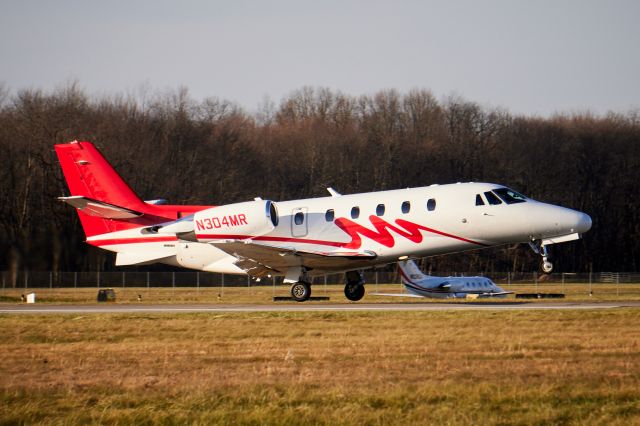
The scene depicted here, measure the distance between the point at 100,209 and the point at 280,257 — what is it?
6.10 meters

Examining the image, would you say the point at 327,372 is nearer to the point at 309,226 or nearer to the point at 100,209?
the point at 309,226

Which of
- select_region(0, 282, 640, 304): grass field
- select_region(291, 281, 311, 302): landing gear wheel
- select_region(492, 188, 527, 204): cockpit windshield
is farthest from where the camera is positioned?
select_region(0, 282, 640, 304): grass field

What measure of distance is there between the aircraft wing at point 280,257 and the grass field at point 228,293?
26.7 ft

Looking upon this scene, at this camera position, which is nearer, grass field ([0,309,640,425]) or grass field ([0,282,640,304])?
grass field ([0,309,640,425])

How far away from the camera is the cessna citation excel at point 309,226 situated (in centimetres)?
2842

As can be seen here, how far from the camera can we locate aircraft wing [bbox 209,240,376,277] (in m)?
28.9

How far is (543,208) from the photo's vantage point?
28250 millimetres

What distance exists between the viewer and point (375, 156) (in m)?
84.8

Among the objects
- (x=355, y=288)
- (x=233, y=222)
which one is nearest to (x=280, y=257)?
(x=233, y=222)

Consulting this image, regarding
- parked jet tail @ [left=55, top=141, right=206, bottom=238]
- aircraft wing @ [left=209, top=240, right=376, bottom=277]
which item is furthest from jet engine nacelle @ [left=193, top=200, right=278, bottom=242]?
parked jet tail @ [left=55, top=141, right=206, bottom=238]

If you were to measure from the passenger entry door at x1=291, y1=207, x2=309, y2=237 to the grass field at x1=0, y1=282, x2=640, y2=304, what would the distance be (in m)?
8.63

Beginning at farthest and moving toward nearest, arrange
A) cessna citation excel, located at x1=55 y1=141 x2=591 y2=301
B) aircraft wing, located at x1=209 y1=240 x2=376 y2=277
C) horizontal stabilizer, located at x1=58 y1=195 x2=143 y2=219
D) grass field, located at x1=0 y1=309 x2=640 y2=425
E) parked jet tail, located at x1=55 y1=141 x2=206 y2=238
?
parked jet tail, located at x1=55 y1=141 x2=206 y2=238, horizontal stabilizer, located at x1=58 y1=195 x2=143 y2=219, aircraft wing, located at x1=209 y1=240 x2=376 y2=277, cessna citation excel, located at x1=55 y1=141 x2=591 y2=301, grass field, located at x1=0 y1=309 x2=640 y2=425

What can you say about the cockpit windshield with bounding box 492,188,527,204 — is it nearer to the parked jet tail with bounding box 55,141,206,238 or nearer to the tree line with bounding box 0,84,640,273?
the parked jet tail with bounding box 55,141,206,238

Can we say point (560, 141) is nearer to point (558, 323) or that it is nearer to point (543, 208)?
point (543, 208)
